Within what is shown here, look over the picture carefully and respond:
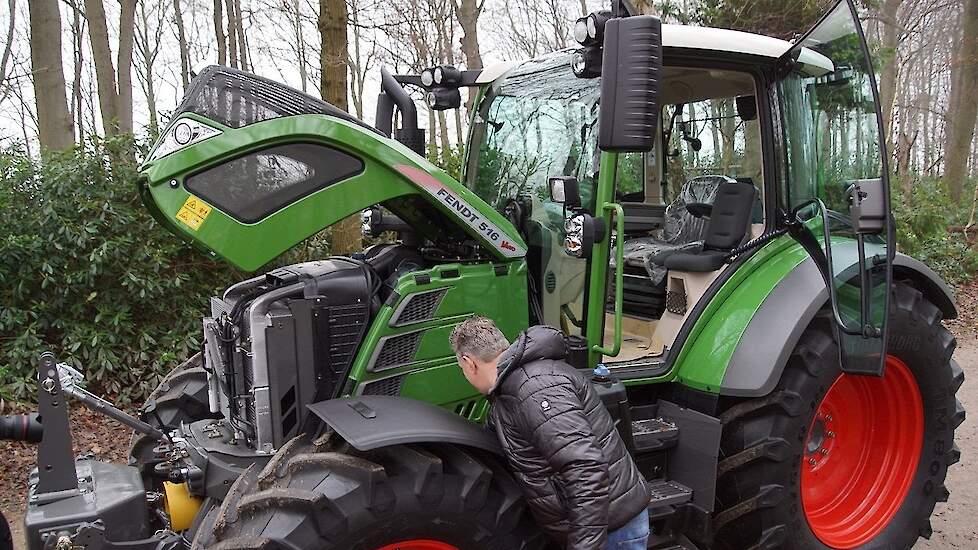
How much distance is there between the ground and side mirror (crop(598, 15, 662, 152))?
10.6ft

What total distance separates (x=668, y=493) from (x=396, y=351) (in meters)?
1.39

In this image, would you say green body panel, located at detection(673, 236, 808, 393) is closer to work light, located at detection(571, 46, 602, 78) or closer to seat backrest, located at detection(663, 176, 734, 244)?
seat backrest, located at detection(663, 176, 734, 244)

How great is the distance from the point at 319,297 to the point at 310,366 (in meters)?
0.28

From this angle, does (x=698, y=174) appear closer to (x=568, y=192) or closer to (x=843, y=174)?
(x=843, y=174)

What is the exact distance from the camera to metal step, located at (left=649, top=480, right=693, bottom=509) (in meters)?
3.39

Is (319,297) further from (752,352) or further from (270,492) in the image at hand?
(752,352)

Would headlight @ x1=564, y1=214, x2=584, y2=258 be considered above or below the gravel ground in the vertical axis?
above

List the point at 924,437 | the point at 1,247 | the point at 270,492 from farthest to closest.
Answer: the point at 1,247 < the point at 924,437 < the point at 270,492

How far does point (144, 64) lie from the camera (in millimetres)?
25375

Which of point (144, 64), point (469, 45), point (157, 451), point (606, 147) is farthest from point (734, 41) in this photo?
point (144, 64)

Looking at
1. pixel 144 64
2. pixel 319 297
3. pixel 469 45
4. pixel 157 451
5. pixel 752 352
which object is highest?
pixel 144 64

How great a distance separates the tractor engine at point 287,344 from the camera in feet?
9.73

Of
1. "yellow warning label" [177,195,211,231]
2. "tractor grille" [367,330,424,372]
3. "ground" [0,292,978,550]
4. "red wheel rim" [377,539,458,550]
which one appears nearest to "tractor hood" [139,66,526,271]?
"yellow warning label" [177,195,211,231]

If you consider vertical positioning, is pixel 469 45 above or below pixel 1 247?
above
